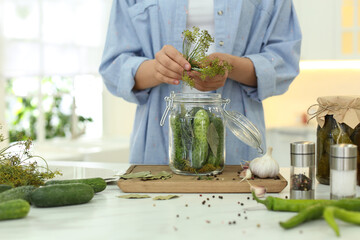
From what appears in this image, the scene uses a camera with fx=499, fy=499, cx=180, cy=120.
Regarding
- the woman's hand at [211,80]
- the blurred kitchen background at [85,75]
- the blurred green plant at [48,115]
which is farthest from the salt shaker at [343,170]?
the blurred green plant at [48,115]

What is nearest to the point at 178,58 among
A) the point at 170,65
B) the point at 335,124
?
the point at 170,65

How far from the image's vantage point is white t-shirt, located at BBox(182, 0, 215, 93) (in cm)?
161

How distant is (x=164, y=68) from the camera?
4.50ft

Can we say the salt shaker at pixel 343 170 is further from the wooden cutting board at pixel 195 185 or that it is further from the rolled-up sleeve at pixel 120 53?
the rolled-up sleeve at pixel 120 53

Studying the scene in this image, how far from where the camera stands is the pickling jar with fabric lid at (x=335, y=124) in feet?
3.95

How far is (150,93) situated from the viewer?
1.67m

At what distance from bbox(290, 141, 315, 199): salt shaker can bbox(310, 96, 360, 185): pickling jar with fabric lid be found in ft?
0.39

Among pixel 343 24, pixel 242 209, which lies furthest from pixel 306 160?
pixel 343 24

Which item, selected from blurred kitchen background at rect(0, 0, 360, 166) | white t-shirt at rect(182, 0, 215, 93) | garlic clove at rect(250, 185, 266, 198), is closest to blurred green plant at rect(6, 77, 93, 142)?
blurred kitchen background at rect(0, 0, 360, 166)

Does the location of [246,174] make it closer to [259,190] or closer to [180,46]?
[259,190]

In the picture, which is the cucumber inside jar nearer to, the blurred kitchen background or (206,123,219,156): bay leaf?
(206,123,219,156): bay leaf

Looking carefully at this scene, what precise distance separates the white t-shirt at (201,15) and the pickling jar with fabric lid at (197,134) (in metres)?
0.32

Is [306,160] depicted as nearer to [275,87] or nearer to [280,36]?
[275,87]

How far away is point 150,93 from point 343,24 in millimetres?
2412
